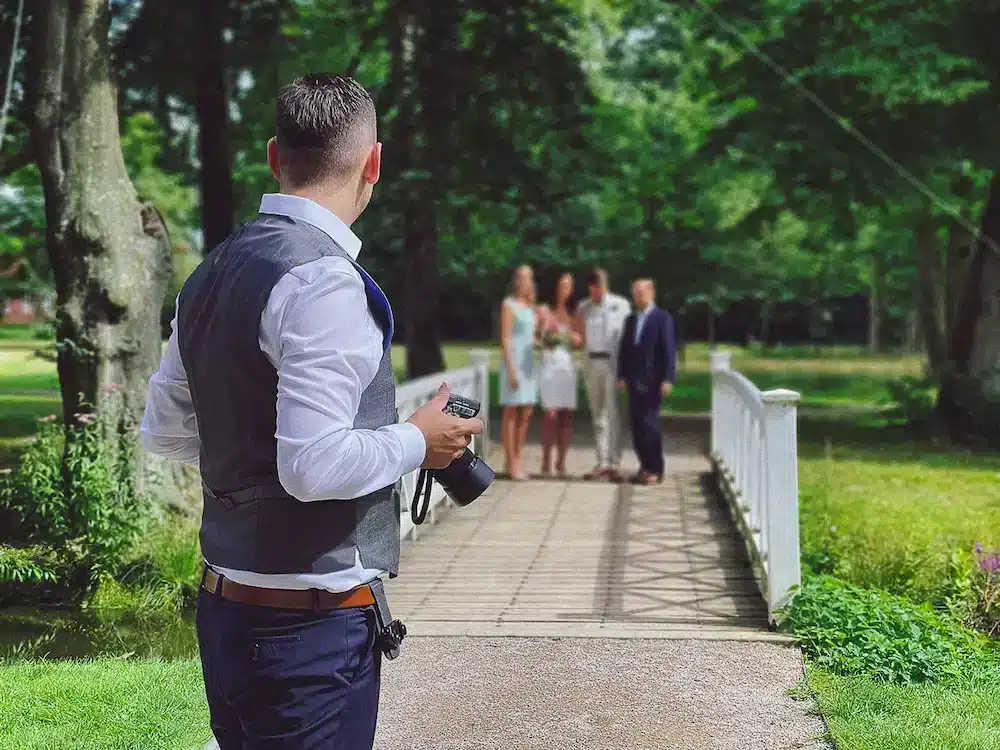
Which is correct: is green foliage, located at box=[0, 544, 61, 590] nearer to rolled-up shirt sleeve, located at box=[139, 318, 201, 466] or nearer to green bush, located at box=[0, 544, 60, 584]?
green bush, located at box=[0, 544, 60, 584]

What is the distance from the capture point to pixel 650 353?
43.5 ft

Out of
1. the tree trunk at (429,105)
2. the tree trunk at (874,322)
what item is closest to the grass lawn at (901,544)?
the tree trunk at (429,105)

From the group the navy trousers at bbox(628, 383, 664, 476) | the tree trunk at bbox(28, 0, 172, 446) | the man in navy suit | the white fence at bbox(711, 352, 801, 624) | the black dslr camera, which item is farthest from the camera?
the navy trousers at bbox(628, 383, 664, 476)

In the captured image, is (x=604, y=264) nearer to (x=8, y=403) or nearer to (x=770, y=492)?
(x=8, y=403)

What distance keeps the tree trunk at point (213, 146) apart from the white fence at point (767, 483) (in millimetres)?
7712

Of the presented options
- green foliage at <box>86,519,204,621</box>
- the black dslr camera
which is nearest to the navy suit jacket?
green foliage at <box>86,519,204,621</box>

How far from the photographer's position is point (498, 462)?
53.2 ft

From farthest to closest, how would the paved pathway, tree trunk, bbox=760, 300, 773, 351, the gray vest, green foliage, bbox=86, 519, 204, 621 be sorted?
tree trunk, bbox=760, 300, 773, 351 < green foliage, bbox=86, 519, 204, 621 < the paved pathway < the gray vest

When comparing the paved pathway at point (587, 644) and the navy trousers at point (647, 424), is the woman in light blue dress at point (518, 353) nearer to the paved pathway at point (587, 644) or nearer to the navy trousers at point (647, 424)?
the navy trousers at point (647, 424)

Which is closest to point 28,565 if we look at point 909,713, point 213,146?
point 909,713

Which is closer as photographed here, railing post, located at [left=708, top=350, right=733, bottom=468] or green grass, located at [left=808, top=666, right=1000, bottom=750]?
green grass, located at [left=808, top=666, right=1000, bottom=750]

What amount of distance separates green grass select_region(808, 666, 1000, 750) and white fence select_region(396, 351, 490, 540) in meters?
2.27

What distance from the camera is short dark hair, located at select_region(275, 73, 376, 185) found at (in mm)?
2703

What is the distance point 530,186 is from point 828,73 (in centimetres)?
418
